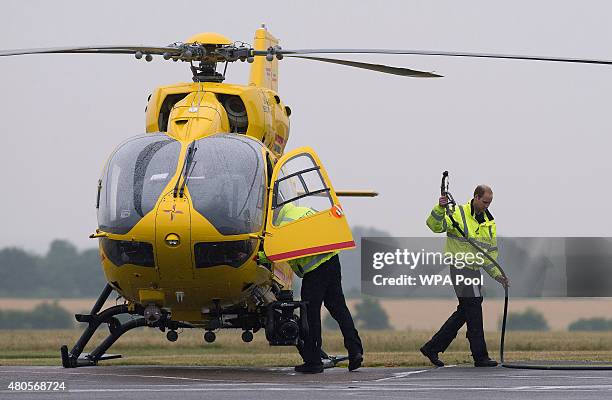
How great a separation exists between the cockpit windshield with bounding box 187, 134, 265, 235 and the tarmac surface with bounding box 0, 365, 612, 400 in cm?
160

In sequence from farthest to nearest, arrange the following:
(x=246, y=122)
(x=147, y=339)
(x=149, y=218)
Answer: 1. (x=147, y=339)
2. (x=246, y=122)
3. (x=149, y=218)

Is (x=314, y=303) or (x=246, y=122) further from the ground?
(x=246, y=122)

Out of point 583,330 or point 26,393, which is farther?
point 583,330

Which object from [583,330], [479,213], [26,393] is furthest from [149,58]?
[583,330]

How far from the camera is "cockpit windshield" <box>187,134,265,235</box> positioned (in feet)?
48.2

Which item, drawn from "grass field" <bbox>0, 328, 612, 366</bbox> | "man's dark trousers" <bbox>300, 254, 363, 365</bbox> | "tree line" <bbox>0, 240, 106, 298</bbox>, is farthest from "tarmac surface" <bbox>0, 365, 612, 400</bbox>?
"tree line" <bbox>0, 240, 106, 298</bbox>

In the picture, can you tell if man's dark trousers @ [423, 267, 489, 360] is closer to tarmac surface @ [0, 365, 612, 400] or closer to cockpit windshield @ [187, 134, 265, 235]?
tarmac surface @ [0, 365, 612, 400]

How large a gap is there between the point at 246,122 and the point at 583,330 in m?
13.9

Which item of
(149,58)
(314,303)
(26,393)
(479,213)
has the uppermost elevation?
(149,58)

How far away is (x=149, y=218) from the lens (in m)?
14.5

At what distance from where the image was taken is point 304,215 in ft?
50.3

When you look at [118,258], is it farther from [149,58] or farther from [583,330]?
[583,330]

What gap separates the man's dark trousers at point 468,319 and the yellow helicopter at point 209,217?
180 cm

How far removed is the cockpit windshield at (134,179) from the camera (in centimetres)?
1472
